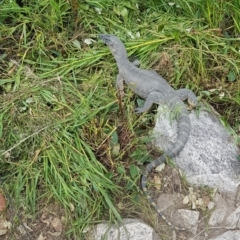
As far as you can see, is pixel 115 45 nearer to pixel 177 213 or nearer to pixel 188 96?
pixel 188 96

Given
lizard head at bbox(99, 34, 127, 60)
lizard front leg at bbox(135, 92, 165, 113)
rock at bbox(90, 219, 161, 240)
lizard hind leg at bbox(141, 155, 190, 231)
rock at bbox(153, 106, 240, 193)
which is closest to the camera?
rock at bbox(90, 219, 161, 240)

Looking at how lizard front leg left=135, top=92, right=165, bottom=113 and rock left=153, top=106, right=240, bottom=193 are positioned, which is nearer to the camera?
rock left=153, top=106, right=240, bottom=193

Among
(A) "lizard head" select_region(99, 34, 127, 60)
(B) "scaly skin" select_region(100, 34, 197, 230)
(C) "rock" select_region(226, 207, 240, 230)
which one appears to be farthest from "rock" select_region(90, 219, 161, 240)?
(A) "lizard head" select_region(99, 34, 127, 60)

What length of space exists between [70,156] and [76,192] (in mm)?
326

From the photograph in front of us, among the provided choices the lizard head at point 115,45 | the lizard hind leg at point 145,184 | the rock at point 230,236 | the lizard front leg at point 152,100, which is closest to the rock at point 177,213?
the lizard hind leg at point 145,184

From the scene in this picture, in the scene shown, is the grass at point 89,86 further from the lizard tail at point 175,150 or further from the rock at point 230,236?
the rock at point 230,236

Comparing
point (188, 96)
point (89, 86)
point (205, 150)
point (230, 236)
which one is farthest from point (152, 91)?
point (230, 236)

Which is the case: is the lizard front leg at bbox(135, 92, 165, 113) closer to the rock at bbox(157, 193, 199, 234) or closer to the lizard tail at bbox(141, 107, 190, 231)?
the lizard tail at bbox(141, 107, 190, 231)

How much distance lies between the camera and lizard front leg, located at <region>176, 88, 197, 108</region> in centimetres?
491

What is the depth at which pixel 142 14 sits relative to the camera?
5605 millimetres

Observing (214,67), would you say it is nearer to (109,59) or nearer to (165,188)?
(109,59)

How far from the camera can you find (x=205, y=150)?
184 inches

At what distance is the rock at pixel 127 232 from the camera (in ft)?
13.9

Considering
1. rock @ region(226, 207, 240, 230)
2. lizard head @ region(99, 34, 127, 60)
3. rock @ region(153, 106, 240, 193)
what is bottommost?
rock @ region(226, 207, 240, 230)
